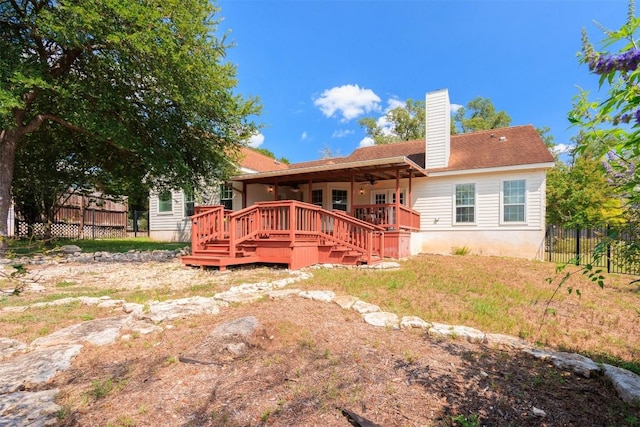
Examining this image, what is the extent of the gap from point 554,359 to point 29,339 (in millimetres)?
5283

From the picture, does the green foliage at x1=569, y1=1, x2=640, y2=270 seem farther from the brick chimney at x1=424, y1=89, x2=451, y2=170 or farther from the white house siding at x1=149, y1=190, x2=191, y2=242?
the white house siding at x1=149, y1=190, x2=191, y2=242

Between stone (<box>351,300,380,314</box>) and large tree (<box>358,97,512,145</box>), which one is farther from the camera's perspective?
large tree (<box>358,97,512,145</box>)

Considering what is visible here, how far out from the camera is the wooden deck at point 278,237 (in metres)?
7.55

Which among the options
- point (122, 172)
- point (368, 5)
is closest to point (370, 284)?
point (368, 5)

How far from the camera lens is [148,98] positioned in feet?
30.8

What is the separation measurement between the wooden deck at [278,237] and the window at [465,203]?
4.98 m

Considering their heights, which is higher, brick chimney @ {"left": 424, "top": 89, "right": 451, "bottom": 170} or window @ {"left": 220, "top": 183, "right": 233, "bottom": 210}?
brick chimney @ {"left": 424, "top": 89, "right": 451, "bottom": 170}

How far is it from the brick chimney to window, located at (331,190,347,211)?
3615 mm

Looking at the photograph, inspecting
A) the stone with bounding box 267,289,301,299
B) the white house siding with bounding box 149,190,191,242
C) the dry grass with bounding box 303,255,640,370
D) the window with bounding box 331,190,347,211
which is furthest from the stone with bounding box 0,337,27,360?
the white house siding with bounding box 149,190,191,242

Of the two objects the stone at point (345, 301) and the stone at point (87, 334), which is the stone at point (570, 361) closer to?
the stone at point (345, 301)

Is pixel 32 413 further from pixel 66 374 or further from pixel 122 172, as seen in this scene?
pixel 122 172

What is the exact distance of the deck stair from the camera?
24.8 feet

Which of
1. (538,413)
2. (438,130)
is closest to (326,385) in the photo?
(538,413)

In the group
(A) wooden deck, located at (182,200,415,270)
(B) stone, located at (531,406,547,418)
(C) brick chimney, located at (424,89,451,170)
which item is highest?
(C) brick chimney, located at (424,89,451,170)
